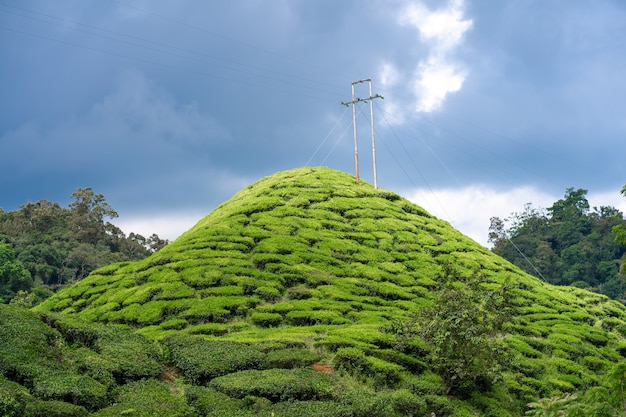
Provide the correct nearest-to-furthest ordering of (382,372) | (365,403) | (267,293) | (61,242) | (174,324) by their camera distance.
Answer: (365,403) → (382,372) → (174,324) → (267,293) → (61,242)

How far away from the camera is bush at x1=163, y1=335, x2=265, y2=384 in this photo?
60.8 feet

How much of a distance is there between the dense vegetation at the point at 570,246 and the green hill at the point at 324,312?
1754 inches

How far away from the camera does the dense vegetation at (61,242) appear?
66625 mm

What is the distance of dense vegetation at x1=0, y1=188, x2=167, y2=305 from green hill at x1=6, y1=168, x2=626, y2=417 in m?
30.0

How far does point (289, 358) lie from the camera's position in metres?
19.6

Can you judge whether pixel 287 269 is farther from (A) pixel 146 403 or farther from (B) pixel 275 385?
(A) pixel 146 403

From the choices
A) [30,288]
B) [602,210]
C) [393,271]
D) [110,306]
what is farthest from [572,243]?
[110,306]

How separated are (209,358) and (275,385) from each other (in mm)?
3002

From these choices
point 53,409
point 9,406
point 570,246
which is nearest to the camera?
point 9,406

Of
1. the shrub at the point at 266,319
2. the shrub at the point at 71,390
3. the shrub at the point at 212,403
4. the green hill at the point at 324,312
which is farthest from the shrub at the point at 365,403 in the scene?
the shrub at the point at 266,319

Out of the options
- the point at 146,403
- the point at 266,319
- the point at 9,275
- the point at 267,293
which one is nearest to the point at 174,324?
the point at 266,319

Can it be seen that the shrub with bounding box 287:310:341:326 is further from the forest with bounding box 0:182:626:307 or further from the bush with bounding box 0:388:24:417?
the forest with bounding box 0:182:626:307

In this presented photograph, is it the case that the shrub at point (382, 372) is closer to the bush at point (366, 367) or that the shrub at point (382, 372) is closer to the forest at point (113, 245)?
the bush at point (366, 367)

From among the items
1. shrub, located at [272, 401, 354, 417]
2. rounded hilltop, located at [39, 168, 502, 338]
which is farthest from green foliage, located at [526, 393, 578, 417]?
rounded hilltop, located at [39, 168, 502, 338]
